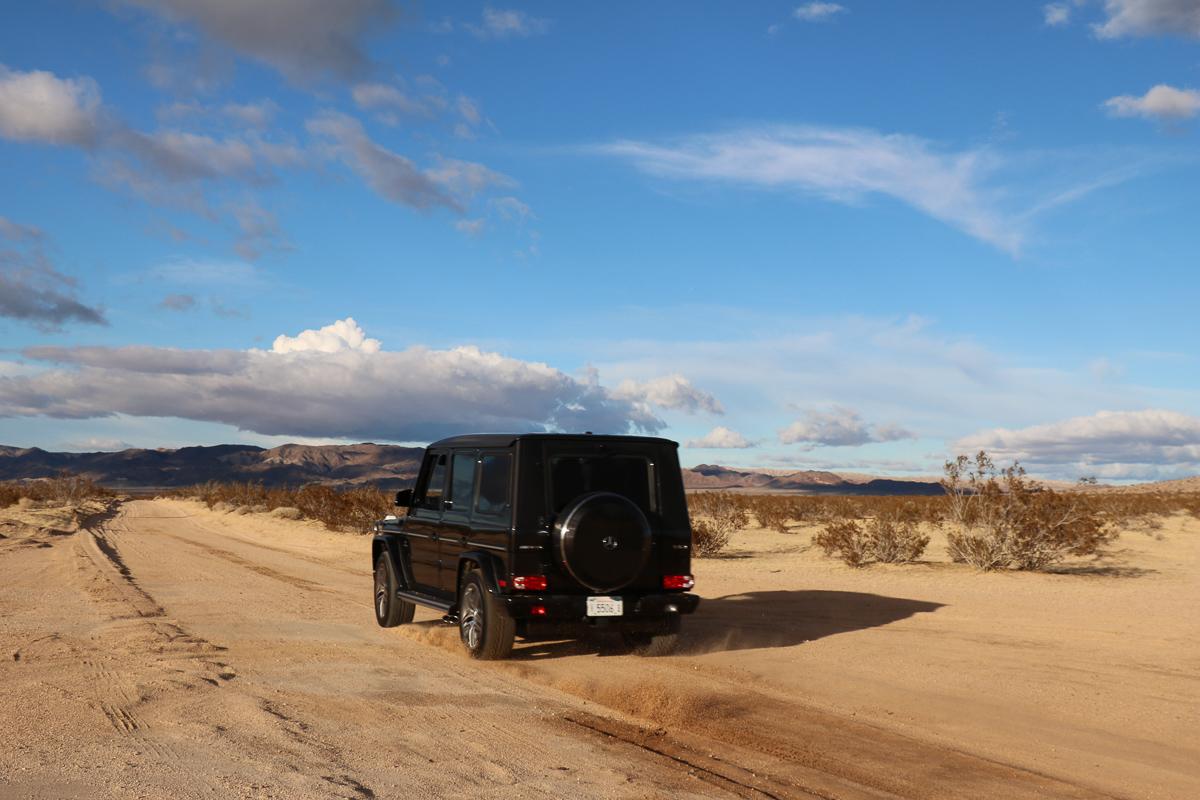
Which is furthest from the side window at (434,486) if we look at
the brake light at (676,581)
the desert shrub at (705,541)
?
the desert shrub at (705,541)

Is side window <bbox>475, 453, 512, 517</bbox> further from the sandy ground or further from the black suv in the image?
the sandy ground

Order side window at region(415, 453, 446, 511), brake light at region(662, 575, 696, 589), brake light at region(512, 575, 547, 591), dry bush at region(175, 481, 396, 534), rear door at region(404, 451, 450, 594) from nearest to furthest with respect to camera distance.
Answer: brake light at region(512, 575, 547, 591) → brake light at region(662, 575, 696, 589) → rear door at region(404, 451, 450, 594) → side window at region(415, 453, 446, 511) → dry bush at region(175, 481, 396, 534)

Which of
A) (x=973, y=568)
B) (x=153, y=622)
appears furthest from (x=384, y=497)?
(x=153, y=622)

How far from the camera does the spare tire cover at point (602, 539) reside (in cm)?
991

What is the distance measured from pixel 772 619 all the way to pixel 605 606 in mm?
4350

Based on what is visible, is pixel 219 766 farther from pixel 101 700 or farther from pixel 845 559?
pixel 845 559

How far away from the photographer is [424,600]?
11.6 meters

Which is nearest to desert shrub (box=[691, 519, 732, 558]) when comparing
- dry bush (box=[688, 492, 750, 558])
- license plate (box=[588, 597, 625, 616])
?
dry bush (box=[688, 492, 750, 558])

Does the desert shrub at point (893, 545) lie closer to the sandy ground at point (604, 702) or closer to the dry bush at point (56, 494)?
the sandy ground at point (604, 702)

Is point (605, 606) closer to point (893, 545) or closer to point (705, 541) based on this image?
point (893, 545)

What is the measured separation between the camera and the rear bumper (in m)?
9.91

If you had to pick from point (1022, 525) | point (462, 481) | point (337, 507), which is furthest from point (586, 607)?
point (337, 507)

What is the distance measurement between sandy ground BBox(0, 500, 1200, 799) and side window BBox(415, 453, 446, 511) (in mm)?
1465

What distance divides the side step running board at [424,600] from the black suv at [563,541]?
46 mm
